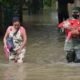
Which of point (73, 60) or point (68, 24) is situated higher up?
point (68, 24)

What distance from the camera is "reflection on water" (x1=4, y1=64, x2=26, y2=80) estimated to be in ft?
30.3

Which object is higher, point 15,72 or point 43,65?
point 15,72

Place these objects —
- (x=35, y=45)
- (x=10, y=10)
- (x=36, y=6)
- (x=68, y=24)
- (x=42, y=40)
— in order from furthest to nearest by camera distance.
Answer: (x=36, y=6)
(x=10, y=10)
(x=42, y=40)
(x=35, y=45)
(x=68, y=24)

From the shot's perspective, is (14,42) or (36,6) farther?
(36,6)

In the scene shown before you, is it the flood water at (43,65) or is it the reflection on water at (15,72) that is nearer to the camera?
the reflection on water at (15,72)

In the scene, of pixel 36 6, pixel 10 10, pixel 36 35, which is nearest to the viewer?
pixel 36 35

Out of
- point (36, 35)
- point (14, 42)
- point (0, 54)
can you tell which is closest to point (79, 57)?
point (14, 42)

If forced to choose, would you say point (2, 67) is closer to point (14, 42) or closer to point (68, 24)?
point (14, 42)

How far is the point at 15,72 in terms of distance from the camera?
984 centimetres

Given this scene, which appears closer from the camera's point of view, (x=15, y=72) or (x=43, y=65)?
(x=15, y=72)

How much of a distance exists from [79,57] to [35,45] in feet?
15.7

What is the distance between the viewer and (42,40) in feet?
61.4

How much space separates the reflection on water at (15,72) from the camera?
30.3ft

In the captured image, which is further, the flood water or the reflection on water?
the flood water
